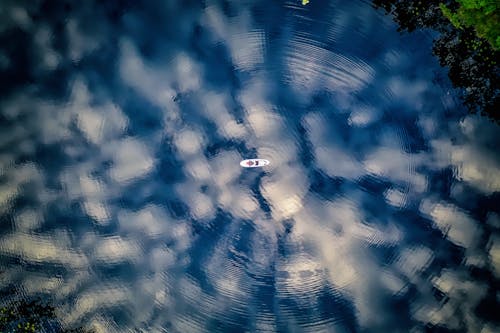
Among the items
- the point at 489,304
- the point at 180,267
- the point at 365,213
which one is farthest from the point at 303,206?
the point at 489,304

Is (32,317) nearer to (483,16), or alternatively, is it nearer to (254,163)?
(254,163)

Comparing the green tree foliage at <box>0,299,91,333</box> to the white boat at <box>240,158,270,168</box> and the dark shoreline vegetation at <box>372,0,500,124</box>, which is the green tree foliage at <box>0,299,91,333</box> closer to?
the white boat at <box>240,158,270,168</box>

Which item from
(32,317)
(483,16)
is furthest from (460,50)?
(32,317)

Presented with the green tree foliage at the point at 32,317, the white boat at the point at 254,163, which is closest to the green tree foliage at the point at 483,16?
the white boat at the point at 254,163

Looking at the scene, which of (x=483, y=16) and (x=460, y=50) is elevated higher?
(x=483, y=16)

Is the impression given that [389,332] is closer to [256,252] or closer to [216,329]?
[256,252]
